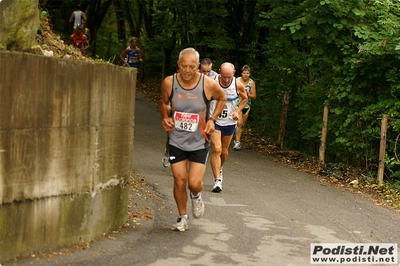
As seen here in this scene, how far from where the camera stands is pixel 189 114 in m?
8.74

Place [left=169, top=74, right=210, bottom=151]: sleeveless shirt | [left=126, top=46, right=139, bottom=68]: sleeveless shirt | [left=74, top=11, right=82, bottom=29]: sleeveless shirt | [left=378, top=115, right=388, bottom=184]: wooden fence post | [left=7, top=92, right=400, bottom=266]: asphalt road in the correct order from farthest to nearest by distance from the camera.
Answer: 1. [left=74, top=11, right=82, bottom=29]: sleeveless shirt
2. [left=126, top=46, right=139, bottom=68]: sleeveless shirt
3. [left=378, top=115, right=388, bottom=184]: wooden fence post
4. [left=169, top=74, right=210, bottom=151]: sleeveless shirt
5. [left=7, top=92, right=400, bottom=266]: asphalt road

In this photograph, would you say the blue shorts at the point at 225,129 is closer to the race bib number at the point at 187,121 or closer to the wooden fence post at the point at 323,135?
the race bib number at the point at 187,121

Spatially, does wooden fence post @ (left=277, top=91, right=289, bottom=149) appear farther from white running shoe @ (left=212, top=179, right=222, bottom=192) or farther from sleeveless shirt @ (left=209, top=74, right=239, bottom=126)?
white running shoe @ (left=212, top=179, right=222, bottom=192)

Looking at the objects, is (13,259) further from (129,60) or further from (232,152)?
(129,60)

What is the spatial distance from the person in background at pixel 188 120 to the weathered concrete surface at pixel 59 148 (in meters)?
0.49

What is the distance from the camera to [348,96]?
626 inches

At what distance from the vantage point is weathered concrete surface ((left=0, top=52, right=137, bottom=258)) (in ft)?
22.9

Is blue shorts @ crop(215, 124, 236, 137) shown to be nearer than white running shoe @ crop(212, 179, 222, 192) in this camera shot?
No

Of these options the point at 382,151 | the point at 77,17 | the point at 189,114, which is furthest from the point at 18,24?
the point at 77,17

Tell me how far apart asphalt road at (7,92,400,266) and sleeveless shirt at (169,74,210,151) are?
107 centimetres

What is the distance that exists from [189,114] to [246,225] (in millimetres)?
1863

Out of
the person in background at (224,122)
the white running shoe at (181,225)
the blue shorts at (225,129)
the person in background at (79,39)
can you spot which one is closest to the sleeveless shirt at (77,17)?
the person in background at (79,39)

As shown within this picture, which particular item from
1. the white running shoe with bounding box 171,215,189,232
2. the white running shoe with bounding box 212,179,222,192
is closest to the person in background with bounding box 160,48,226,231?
the white running shoe with bounding box 171,215,189,232

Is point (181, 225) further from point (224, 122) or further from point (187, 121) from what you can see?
point (224, 122)
